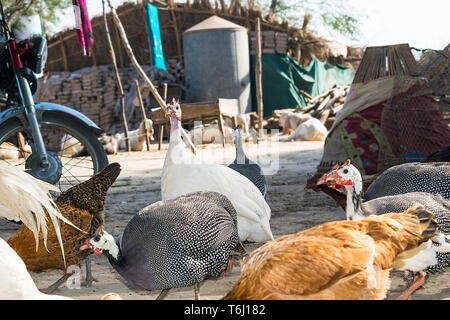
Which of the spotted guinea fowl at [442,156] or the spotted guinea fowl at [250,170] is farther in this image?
the spotted guinea fowl at [250,170]

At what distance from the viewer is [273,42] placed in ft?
59.2

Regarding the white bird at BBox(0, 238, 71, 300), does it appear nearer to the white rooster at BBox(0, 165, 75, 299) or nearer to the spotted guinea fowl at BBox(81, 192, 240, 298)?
the white rooster at BBox(0, 165, 75, 299)

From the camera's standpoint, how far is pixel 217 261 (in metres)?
3.47

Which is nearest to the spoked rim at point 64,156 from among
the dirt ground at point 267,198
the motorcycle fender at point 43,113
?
the motorcycle fender at point 43,113

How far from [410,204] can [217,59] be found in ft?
48.2

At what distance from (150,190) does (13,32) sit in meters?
2.99

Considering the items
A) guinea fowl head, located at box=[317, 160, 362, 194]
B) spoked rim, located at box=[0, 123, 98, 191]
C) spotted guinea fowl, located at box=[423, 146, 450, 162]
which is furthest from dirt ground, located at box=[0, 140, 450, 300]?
spotted guinea fowl, located at box=[423, 146, 450, 162]

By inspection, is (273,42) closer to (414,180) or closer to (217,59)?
(217,59)

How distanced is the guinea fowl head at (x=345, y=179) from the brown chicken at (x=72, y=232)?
1825mm

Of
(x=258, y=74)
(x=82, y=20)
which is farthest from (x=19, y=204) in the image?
(x=258, y=74)

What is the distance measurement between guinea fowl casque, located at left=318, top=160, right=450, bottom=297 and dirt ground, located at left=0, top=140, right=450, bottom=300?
27cm

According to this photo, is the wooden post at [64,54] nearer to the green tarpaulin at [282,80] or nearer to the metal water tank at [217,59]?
the metal water tank at [217,59]

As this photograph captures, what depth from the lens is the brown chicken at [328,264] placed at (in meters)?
2.45

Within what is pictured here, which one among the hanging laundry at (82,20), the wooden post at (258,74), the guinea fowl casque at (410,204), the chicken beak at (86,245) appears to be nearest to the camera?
the guinea fowl casque at (410,204)
